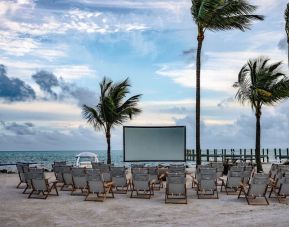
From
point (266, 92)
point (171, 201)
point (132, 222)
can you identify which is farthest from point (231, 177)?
point (266, 92)

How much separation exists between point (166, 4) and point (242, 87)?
5802 millimetres

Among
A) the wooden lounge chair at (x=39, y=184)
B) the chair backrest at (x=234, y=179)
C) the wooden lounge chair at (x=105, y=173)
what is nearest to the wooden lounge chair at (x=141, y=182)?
the wooden lounge chair at (x=105, y=173)

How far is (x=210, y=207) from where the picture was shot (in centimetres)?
1227

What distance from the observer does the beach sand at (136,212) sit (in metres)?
10.2

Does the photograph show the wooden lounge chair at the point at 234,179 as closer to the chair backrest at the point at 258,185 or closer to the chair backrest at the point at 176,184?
the chair backrest at the point at 258,185

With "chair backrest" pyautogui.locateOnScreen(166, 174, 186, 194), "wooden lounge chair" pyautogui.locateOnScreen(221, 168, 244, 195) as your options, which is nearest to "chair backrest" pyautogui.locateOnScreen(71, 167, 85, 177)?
"chair backrest" pyautogui.locateOnScreen(166, 174, 186, 194)

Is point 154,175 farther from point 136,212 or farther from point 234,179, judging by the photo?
point 136,212

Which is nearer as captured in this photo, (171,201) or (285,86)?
(171,201)

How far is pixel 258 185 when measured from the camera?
12.9 metres

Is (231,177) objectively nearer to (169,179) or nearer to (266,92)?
(169,179)

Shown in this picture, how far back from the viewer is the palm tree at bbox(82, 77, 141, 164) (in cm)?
2572

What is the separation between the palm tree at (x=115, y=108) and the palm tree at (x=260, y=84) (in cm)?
589

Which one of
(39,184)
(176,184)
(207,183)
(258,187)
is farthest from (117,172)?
(258,187)

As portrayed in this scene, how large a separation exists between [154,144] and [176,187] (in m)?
12.1
